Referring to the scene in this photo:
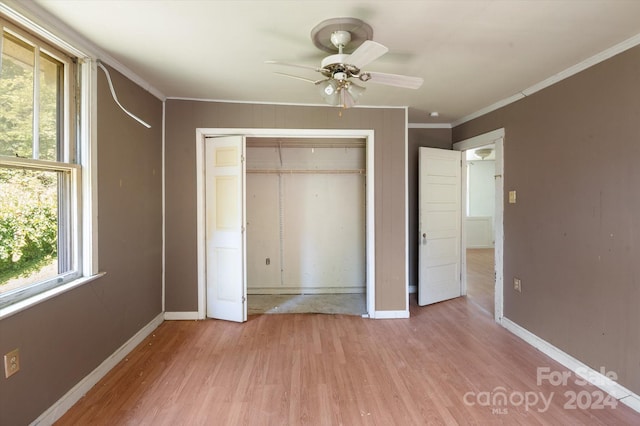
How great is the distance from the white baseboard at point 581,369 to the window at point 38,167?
386 centimetres

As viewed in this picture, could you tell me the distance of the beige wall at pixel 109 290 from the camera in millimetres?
1646

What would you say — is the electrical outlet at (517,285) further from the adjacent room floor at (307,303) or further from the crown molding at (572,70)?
the crown molding at (572,70)

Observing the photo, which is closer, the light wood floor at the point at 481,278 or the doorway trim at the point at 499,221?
the doorway trim at the point at 499,221

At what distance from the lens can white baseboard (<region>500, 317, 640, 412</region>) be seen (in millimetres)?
1989

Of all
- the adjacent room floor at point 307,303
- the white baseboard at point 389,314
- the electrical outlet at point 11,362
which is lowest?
the adjacent room floor at point 307,303

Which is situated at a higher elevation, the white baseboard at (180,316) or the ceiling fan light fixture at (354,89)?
the ceiling fan light fixture at (354,89)

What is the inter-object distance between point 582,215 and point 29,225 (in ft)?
12.8

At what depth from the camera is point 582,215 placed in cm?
234

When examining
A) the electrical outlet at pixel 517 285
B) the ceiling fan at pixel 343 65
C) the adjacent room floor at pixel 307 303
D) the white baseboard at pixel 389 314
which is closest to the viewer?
the ceiling fan at pixel 343 65

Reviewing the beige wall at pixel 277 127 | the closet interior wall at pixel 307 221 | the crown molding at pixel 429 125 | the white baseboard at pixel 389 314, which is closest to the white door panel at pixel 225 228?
the beige wall at pixel 277 127

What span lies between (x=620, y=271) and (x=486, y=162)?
22.1 ft

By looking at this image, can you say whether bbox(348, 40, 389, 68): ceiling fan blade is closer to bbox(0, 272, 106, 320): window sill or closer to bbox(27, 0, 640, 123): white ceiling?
bbox(27, 0, 640, 123): white ceiling

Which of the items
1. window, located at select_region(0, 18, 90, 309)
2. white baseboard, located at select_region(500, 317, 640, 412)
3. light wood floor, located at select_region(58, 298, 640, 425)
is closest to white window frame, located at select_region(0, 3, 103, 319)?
window, located at select_region(0, 18, 90, 309)

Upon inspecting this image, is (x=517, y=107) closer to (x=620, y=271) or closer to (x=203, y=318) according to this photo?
(x=620, y=271)
